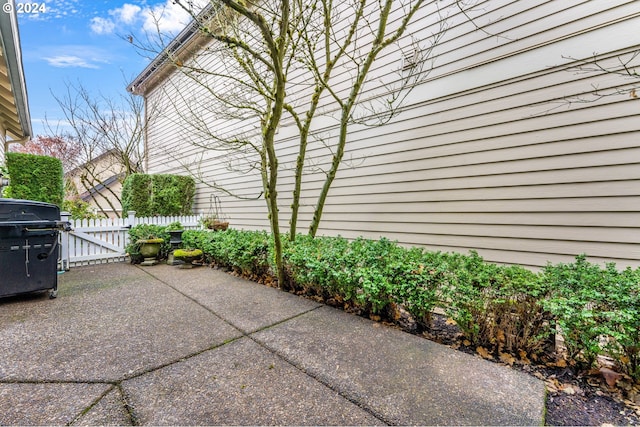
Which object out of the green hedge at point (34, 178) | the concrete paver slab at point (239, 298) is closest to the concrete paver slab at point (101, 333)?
the concrete paver slab at point (239, 298)

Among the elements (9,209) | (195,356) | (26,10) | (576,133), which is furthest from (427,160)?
(26,10)

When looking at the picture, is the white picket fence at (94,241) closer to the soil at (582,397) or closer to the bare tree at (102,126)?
the bare tree at (102,126)

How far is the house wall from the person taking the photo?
8.82 feet

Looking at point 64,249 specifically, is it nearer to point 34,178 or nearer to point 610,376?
point 34,178

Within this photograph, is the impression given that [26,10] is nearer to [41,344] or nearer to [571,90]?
[41,344]

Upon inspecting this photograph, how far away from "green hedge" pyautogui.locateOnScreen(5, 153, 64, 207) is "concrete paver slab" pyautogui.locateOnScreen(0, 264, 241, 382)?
3422 mm

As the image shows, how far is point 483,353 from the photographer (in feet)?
7.45

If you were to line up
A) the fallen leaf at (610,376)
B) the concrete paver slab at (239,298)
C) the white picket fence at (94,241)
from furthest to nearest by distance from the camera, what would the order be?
the white picket fence at (94,241)
the concrete paver slab at (239,298)
the fallen leaf at (610,376)

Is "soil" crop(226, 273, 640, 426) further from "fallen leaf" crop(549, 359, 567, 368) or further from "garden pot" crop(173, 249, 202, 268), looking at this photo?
"garden pot" crop(173, 249, 202, 268)

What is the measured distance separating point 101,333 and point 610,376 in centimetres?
398

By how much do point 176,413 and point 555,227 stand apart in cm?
370

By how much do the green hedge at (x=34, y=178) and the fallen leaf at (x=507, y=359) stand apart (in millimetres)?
8248

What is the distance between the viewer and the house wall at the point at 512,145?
2689 mm

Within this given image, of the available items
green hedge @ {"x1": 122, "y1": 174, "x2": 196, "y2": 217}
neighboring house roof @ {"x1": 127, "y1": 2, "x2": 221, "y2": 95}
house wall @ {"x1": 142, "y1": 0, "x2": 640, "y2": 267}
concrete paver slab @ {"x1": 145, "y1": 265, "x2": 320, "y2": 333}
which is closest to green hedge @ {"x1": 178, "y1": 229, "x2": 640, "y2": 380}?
concrete paver slab @ {"x1": 145, "y1": 265, "x2": 320, "y2": 333}
